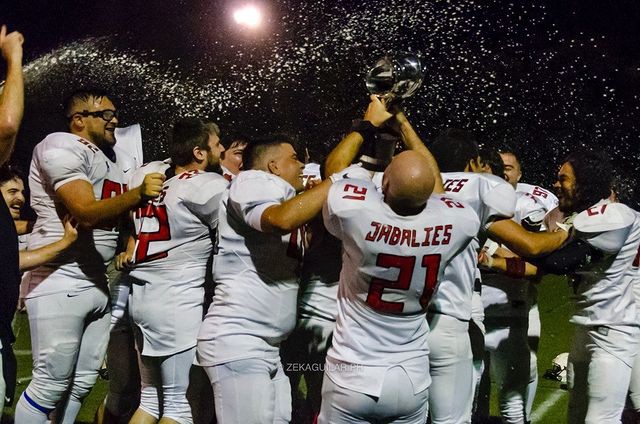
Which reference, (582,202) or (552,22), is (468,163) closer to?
(582,202)

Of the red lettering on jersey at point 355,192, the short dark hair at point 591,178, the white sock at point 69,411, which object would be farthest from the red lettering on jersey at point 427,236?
the white sock at point 69,411

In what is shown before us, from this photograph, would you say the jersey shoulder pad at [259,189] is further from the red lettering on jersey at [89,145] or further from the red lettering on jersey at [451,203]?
the red lettering on jersey at [89,145]

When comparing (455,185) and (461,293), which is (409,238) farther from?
(461,293)

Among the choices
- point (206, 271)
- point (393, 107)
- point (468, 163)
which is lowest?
point (206, 271)


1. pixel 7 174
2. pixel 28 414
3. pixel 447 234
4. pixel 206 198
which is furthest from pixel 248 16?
pixel 447 234

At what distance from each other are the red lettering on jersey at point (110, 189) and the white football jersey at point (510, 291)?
2779mm

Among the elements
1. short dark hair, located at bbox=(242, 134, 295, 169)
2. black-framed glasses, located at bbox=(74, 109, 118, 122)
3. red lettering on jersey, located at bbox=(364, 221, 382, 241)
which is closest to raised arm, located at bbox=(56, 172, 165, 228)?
short dark hair, located at bbox=(242, 134, 295, 169)

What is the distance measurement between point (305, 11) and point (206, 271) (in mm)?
11601

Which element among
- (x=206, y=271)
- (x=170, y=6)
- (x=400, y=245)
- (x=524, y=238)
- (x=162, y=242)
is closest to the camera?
(x=400, y=245)

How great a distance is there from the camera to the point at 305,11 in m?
16.0

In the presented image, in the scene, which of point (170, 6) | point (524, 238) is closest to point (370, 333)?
point (524, 238)

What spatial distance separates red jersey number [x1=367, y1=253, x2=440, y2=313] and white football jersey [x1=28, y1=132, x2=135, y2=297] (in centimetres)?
225

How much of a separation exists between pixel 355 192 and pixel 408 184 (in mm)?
284

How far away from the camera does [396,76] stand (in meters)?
4.43
